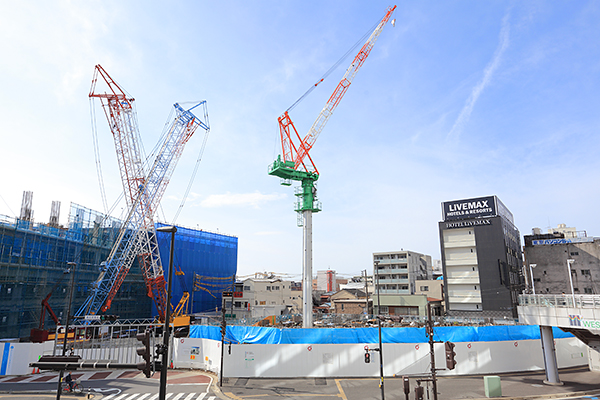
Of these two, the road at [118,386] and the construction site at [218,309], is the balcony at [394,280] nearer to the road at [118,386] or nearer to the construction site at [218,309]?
the construction site at [218,309]

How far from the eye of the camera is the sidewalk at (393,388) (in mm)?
22625

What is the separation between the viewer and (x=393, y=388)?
24.2 m

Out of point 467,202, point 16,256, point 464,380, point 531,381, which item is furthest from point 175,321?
point 467,202

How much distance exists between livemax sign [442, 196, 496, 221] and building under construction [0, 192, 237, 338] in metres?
47.7

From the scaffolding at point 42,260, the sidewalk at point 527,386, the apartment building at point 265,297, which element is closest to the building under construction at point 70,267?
the scaffolding at point 42,260

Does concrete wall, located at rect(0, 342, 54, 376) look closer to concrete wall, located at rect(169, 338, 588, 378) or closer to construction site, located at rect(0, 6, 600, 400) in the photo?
construction site, located at rect(0, 6, 600, 400)

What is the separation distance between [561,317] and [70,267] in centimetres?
4316

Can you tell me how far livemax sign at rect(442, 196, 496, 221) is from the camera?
2291 inches

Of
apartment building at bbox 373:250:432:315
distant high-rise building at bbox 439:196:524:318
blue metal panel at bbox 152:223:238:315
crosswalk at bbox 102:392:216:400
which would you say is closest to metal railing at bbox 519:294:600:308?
crosswalk at bbox 102:392:216:400

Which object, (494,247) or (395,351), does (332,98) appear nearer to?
(494,247)

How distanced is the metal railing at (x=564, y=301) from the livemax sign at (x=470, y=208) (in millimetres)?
34237

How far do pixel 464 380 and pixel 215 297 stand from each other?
60.0 m

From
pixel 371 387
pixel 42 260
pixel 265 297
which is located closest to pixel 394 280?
pixel 265 297

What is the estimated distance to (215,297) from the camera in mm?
77250
